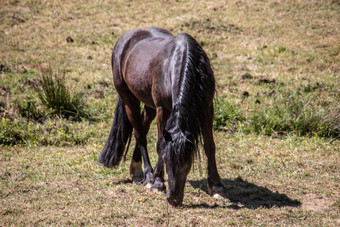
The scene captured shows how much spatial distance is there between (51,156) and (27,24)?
306 inches

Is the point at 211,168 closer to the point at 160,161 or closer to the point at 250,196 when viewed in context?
the point at 250,196

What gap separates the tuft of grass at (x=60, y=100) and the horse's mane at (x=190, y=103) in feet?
12.8

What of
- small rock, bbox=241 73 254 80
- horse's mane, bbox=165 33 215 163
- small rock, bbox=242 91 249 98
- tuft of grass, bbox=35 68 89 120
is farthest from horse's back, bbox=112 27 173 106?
small rock, bbox=241 73 254 80

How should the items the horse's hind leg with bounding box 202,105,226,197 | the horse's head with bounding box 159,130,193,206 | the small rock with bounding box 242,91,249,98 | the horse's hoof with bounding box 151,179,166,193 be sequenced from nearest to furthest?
the horse's head with bounding box 159,130,193,206 → the horse's hind leg with bounding box 202,105,226,197 → the horse's hoof with bounding box 151,179,166,193 → the small rock with bounding box 242,91,249,98

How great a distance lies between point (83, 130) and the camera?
23.8ft

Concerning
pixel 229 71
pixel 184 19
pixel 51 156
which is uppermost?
pixel 184 19

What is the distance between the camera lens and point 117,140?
5.77 meters

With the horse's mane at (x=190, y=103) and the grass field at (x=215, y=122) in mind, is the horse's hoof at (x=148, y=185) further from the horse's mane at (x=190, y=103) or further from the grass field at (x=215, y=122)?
the horse's mane at (x=190, y=103)

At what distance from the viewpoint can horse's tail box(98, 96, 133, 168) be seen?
5.71 meters

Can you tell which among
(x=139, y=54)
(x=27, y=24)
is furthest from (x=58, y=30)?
(x=139, y=54)

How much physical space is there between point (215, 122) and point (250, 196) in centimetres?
274

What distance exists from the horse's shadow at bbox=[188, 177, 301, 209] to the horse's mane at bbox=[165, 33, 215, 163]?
1041mm

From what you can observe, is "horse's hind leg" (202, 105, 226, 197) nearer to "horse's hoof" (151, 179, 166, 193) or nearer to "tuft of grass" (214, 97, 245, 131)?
"horse's hoof" (151, 179, 166, 193)

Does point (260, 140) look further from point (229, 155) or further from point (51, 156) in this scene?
point (51, 156)
